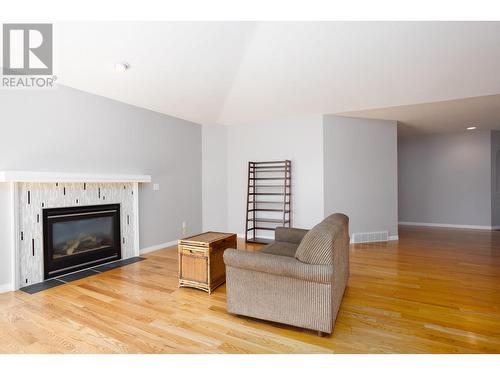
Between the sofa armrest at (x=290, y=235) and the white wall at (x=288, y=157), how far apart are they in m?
1.81

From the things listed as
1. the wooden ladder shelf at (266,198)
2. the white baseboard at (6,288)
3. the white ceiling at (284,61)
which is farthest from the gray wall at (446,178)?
the white baseboard at (6,288)

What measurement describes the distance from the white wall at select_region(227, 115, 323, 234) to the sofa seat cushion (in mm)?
2052

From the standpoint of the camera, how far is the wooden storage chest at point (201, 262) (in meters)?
2.90

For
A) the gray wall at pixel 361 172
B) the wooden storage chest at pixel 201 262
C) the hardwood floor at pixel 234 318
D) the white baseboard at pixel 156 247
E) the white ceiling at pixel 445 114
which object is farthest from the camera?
the gray wall at pixel 361 172

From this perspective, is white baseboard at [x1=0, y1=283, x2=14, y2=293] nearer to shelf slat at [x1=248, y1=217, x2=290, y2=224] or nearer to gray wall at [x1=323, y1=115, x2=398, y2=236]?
shelf slat at [x1=248, y1=217, x2=290, y2=224]

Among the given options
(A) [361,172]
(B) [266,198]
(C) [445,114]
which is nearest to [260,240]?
(B) [266,198]

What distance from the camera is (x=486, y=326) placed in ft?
7.09

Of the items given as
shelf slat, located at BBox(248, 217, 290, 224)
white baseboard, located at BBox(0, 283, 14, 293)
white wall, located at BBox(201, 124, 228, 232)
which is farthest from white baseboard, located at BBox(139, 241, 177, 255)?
white baseboard, located at BBox(0, 283, 14, 293)

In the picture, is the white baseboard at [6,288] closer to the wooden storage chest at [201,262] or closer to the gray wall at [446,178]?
the wooden storage chest at [201,262]

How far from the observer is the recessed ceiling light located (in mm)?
3283

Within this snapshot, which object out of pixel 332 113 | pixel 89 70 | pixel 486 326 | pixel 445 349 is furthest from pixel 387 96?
pixel 89 70

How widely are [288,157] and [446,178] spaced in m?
4.75
